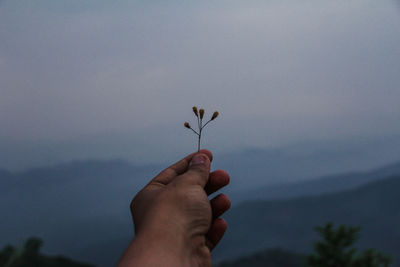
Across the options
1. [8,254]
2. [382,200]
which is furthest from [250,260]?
[382,200]

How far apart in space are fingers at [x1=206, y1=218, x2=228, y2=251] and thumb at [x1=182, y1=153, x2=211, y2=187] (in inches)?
23.5

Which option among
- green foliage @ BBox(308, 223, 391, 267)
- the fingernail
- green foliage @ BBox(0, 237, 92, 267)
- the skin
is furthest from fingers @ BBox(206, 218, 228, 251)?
green foliage @ BBox(0, 237, 92, 267)

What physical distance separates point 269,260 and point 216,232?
3420 centimetres

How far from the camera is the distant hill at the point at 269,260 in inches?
1355

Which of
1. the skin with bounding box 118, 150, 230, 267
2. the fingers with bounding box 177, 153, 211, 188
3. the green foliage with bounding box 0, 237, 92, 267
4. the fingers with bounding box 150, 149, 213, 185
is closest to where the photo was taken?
the skin with bounding box 118, 150, 230, 267

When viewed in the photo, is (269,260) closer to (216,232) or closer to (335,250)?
(335,250)

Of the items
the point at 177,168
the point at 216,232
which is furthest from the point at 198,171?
the point at 216,232

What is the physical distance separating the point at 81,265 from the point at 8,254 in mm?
7554

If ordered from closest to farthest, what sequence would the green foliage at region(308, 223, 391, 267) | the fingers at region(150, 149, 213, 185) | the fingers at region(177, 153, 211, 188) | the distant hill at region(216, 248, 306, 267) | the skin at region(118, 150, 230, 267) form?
the skin at region(118, 150, 230, 267)
the fingers at region(177, 153, 211, 188)
the fingers at region(150, 149, 213, 185)
the green foliage at region(308, 223, 391, 267)
the distant hill at region(216, 248, 306, 267)

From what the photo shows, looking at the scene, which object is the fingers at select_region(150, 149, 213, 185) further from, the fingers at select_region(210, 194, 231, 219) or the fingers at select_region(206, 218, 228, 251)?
the fingers at select_region(206, 218, 228, 251)

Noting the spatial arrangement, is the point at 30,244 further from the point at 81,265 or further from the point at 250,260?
the point at 250,260

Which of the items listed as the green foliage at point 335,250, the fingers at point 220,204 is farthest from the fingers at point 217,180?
the green foliage at point 335,250

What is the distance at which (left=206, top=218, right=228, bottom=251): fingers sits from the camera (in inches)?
152

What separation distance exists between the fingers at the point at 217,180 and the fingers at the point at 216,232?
14.9 inches
